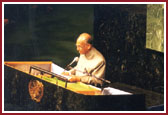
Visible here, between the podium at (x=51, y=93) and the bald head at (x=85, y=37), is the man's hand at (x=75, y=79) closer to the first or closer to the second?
the podium at (x=51, y=93)

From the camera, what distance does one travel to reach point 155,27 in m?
10.0

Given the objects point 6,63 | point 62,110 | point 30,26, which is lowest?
point 62,110

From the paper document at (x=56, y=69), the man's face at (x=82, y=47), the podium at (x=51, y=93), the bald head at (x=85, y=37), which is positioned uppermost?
the bald head at (x=85, y=37)

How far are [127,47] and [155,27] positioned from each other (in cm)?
66

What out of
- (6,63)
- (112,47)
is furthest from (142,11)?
(6,63)

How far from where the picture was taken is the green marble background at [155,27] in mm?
9961

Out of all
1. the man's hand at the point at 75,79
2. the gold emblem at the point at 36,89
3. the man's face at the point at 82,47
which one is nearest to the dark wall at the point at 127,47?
the man's face at the point at 82,47

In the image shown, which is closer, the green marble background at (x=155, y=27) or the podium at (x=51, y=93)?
the podium at (x=51, y=93)

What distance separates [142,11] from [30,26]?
206cm

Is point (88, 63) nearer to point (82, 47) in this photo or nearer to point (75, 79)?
point (82, 47)

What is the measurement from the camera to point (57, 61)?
34.9 feet

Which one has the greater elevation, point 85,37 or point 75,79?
point 85,37

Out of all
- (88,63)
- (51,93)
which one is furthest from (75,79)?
(51,93)

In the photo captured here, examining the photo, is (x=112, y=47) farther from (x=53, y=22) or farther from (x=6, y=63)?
(x=6, y=63)
